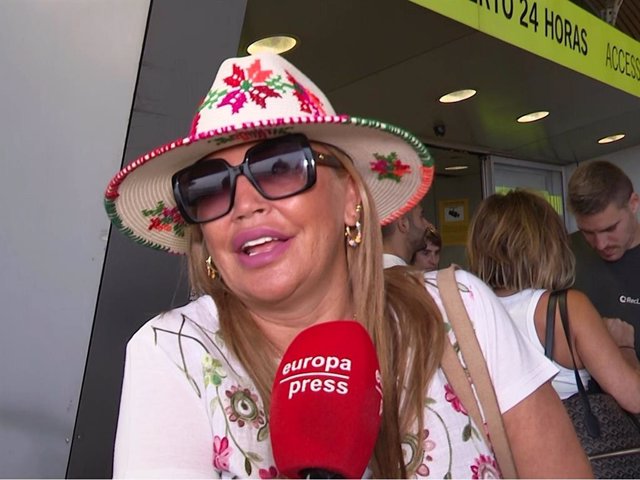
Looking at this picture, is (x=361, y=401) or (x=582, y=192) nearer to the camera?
(x=361, y=401)

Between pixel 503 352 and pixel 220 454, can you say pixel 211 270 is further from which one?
pixel 503 352

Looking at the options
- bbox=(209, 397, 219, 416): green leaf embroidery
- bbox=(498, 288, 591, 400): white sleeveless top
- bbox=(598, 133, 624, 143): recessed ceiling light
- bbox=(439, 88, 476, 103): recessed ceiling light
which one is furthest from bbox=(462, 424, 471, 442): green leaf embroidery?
bbox=(598, 133, 624, 143): recessed ceiling light

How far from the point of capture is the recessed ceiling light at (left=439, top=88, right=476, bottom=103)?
4.31 metres

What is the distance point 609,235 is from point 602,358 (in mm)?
1189

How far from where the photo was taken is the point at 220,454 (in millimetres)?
1084

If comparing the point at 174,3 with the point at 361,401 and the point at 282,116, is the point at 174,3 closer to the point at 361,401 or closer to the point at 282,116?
the point at 282,116

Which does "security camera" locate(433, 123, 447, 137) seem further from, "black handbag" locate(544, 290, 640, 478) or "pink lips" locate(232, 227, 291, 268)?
"pink lips" locate(232, 227, 291, 268)

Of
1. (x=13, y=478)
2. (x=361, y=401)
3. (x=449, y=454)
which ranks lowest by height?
(x=13, y=478)

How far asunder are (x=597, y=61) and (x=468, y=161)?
290cm

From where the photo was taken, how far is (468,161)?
624 cm

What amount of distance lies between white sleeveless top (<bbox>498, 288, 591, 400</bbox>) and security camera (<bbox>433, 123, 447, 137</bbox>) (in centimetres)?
316

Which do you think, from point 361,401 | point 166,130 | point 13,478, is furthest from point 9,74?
point 361,401

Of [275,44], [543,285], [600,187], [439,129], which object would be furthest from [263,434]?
[439,129]

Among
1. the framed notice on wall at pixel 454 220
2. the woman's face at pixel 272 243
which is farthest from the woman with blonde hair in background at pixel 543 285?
the framed notice on wall at pixel 454 220
